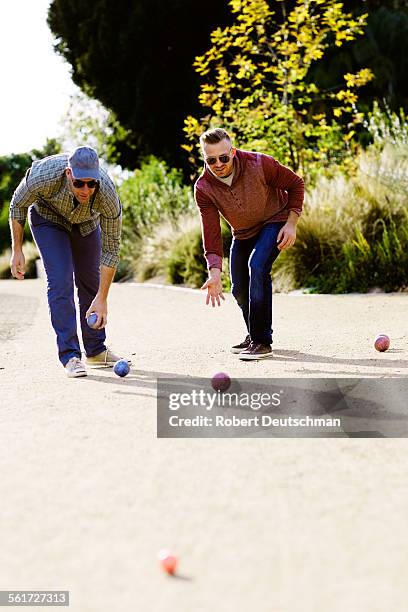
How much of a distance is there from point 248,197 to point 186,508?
349cm

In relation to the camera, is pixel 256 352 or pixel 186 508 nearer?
pixel 186 508

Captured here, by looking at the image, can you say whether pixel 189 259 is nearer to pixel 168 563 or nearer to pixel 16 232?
pixel 16 232

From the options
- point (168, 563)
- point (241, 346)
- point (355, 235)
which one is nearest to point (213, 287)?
point (241, 346)

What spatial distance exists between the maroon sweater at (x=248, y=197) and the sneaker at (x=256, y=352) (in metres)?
0.63

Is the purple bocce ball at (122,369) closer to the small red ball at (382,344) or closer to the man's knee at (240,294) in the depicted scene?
the man's knee at (240,294)

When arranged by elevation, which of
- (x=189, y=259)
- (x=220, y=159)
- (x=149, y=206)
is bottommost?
(x=189, y=259)

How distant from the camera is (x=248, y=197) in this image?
631cm

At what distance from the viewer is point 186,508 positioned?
3146 mm

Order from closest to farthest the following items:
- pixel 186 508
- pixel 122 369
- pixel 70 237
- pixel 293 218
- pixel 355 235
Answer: pixel 186 508
pixel 122 369
pixel 70 237
pixel 293 218
pixel 355 235

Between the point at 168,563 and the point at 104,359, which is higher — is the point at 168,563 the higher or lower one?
the higher one

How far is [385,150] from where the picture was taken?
12.3 metres

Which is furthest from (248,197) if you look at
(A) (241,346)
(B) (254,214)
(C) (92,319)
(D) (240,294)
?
(C) (92,319)

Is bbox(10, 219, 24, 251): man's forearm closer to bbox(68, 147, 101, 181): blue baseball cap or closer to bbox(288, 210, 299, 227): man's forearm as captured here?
bbox(68, 147, 101, 181): blue baseball cap

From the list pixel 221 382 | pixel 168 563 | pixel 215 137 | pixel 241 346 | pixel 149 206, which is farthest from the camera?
pixel 149 206
